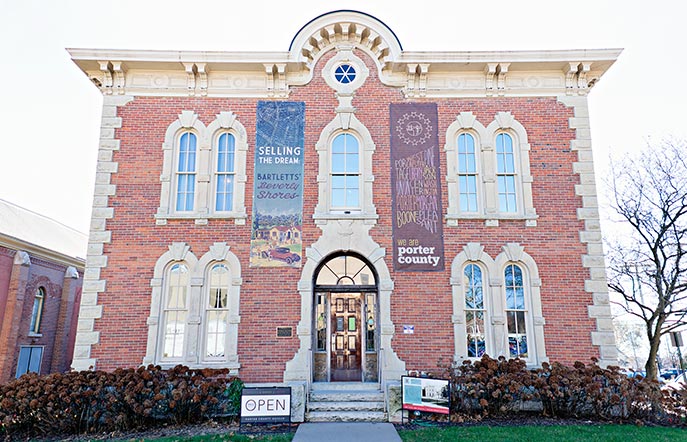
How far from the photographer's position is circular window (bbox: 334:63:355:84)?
11977 mm

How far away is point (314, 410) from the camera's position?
9539 millimetres

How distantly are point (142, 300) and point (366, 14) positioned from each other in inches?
361

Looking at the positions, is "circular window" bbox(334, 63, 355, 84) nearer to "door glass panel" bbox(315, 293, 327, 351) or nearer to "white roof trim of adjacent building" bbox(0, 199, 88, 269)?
"door glass panel" bbox(315, 293, 327, 351)

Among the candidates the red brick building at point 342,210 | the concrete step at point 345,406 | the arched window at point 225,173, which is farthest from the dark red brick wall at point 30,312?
the concrete step at point 345,406

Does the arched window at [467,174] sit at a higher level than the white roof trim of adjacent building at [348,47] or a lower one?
lower

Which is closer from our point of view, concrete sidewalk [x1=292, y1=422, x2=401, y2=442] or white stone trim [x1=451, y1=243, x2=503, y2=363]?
concrete sidewalk [x1=292, y1=422, x2=401, y2=442]

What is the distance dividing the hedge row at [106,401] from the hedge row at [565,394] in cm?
498

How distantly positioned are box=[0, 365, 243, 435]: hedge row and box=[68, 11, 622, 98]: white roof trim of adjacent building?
7099mm

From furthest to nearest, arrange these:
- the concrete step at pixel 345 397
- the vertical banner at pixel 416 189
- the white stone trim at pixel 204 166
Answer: the white stone trim at pixel 204 166
the vertical banner at pixel 416 189
the concrete step at pixel 345 397

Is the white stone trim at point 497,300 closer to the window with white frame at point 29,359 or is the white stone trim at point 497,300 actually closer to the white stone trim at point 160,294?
the white stone trim at point 160,294

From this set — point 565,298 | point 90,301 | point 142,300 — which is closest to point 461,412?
point 565,298

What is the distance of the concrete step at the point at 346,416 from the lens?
930 cm

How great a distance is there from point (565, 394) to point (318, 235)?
639 centimetres

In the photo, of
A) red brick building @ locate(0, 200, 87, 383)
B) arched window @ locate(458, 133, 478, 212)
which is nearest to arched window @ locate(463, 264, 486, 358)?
arched window @ locate(458, 133, 478, 212)
